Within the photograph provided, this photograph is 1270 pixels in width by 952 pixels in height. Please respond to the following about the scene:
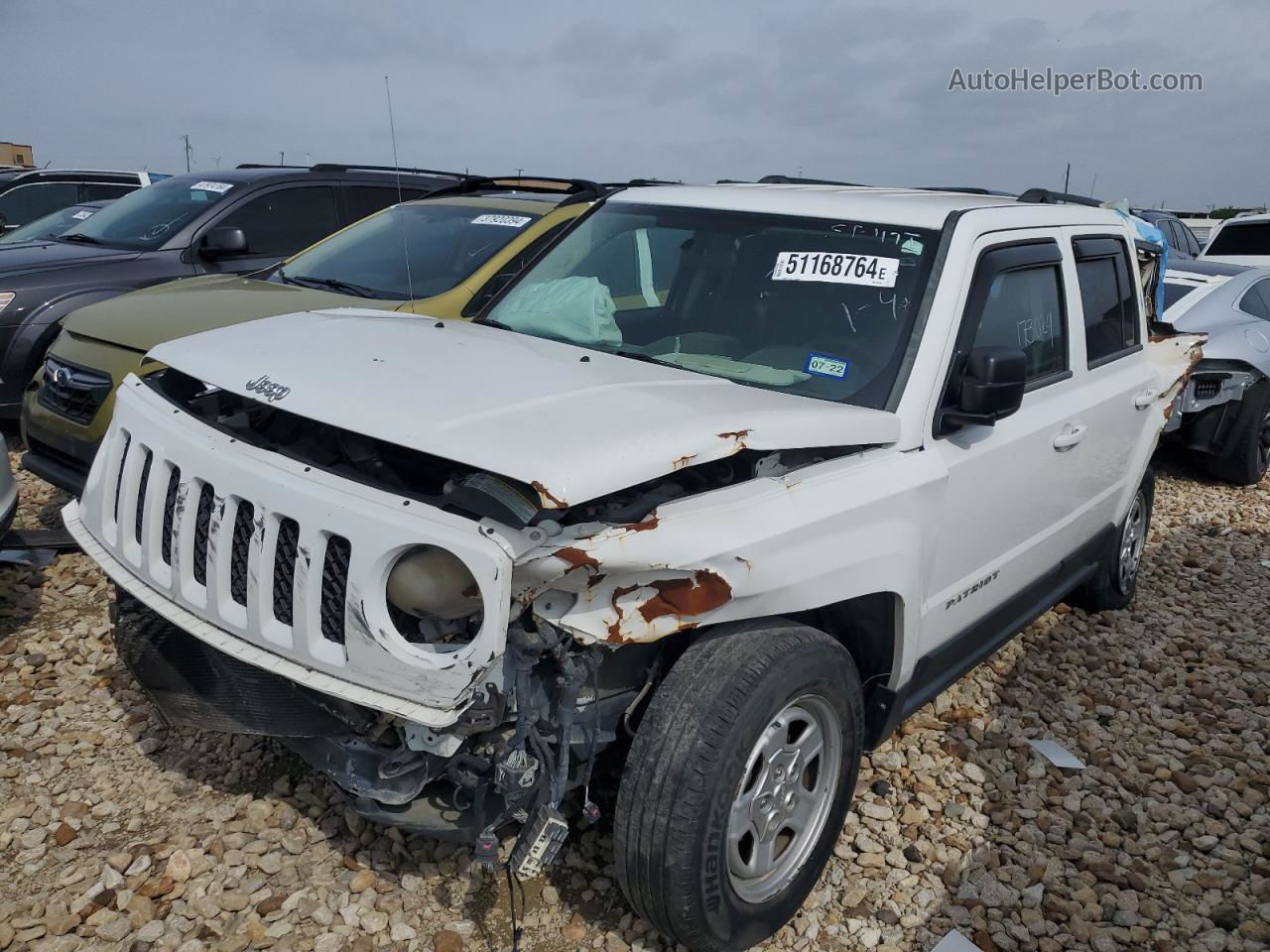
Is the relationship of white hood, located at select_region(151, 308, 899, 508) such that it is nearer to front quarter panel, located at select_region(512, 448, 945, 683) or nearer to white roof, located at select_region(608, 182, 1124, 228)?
front quarter panel, located at select_region(512, 448, 945, 683)

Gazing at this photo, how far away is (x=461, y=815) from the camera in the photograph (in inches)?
92.8

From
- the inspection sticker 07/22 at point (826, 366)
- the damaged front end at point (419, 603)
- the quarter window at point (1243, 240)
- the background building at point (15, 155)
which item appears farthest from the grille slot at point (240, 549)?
the background building at point (15, 155)

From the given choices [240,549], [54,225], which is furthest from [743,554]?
[54,225]

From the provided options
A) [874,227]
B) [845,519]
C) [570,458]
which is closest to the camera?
[570,458]

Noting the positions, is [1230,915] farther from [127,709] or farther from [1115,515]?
[127,709]

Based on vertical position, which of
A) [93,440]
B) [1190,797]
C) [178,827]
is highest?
[93,440]

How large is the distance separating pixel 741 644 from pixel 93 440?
3.54 metres

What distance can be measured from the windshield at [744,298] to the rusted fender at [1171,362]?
6.70 feet

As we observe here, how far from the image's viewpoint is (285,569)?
91.4 inches

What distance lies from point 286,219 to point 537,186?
83.3 inches

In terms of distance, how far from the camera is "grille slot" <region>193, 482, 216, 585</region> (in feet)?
8.17

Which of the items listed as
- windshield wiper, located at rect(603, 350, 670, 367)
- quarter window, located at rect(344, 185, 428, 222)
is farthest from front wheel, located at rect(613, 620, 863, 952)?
quarter window, located at rect(344, 185, 428, 222)

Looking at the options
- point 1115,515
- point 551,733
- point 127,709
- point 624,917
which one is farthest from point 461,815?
point 1115,515

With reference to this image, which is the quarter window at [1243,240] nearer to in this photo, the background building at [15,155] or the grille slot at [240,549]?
the grille slot at [240,549]
